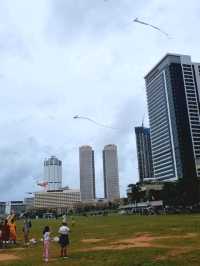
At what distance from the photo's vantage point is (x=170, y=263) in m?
18.3

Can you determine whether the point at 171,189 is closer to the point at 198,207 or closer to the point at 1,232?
the point at 198,207

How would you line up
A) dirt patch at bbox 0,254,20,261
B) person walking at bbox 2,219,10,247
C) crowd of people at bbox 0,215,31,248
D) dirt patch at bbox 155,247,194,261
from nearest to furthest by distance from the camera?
Result: dirt patch at bbox 155,247,194,261
dirt patch at bbox 0,254,20,261
crowd of people at bbox 0,215,31,248
person walking at bbox 2,219,10,247

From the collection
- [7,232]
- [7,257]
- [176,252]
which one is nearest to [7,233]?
[7,232]

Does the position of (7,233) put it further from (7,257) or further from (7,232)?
(7,257)

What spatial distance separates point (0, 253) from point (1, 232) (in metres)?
3.92

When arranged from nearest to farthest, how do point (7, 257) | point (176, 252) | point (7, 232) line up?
point (176, 252)
point (7, 257)
point (7, 232)

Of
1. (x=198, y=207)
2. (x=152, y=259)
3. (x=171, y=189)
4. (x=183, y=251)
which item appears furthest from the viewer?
(x=171, y=189)

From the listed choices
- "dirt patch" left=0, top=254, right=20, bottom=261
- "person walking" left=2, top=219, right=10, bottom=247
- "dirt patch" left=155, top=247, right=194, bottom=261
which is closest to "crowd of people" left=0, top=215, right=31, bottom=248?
"person walking" left=2, top=219, right=10, bottom=247

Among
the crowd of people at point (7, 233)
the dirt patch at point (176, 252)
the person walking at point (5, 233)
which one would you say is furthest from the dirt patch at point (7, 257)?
the dirt patch at point (176, 252)

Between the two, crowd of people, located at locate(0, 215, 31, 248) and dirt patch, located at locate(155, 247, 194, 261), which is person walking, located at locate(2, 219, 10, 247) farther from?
dirt patch, located at locate(155, 247, 194, 261)

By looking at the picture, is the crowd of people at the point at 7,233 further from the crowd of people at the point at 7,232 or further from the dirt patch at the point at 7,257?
the dirt patch at the point at 7,257

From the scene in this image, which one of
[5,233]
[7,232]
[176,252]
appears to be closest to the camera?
[176,252]

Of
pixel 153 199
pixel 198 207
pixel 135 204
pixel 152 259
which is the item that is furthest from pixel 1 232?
pixel 135 204

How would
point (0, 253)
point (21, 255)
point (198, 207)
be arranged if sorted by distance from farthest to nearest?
point (198, 207) → point (0, 253) → point (21, 255)
